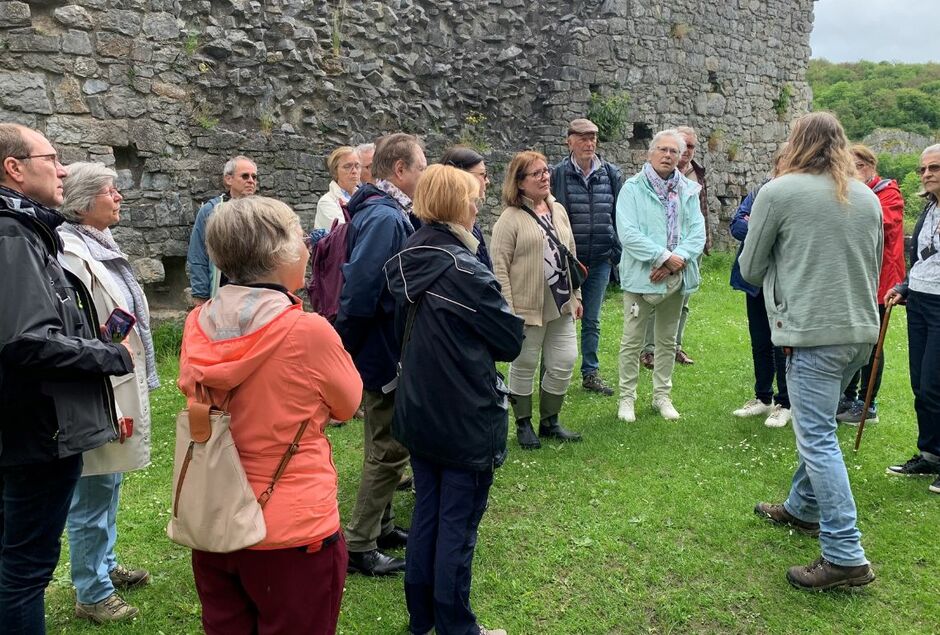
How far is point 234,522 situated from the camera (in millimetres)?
2162

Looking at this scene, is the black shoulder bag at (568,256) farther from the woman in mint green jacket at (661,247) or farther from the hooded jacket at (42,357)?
the hooded jacket at (42,357)

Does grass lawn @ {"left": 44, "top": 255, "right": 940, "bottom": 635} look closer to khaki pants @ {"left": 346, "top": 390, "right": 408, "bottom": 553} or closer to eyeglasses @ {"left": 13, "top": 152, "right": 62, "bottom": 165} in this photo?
khaki pants @ {"left": 346, "top": 390, "right": 408, "bottom": 553}

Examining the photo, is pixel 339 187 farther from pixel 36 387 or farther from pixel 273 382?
pixel 273 382

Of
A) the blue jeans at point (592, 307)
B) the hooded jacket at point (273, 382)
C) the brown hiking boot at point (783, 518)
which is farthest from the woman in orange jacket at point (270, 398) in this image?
the blue jeans at point (592, 307)

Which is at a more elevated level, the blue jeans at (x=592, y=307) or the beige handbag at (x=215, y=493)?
the beige handbag at (x=215, y=493)

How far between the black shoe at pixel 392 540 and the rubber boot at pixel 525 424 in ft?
4.82

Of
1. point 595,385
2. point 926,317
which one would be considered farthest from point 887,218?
point 595,385

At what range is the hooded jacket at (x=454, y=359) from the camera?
2.86m

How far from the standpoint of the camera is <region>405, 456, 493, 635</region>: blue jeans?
2893mm

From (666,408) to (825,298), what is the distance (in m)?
2.61

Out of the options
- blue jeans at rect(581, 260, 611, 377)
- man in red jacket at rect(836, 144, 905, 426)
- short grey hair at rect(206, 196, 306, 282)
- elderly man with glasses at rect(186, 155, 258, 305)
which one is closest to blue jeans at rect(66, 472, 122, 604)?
short grey hair at rect(206, 196, 306, 282)

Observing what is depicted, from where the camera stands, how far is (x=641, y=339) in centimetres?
587

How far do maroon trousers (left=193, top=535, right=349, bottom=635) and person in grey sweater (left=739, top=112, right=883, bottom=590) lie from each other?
2271mm

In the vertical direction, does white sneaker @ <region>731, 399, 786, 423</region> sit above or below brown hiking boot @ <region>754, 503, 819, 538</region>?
below
